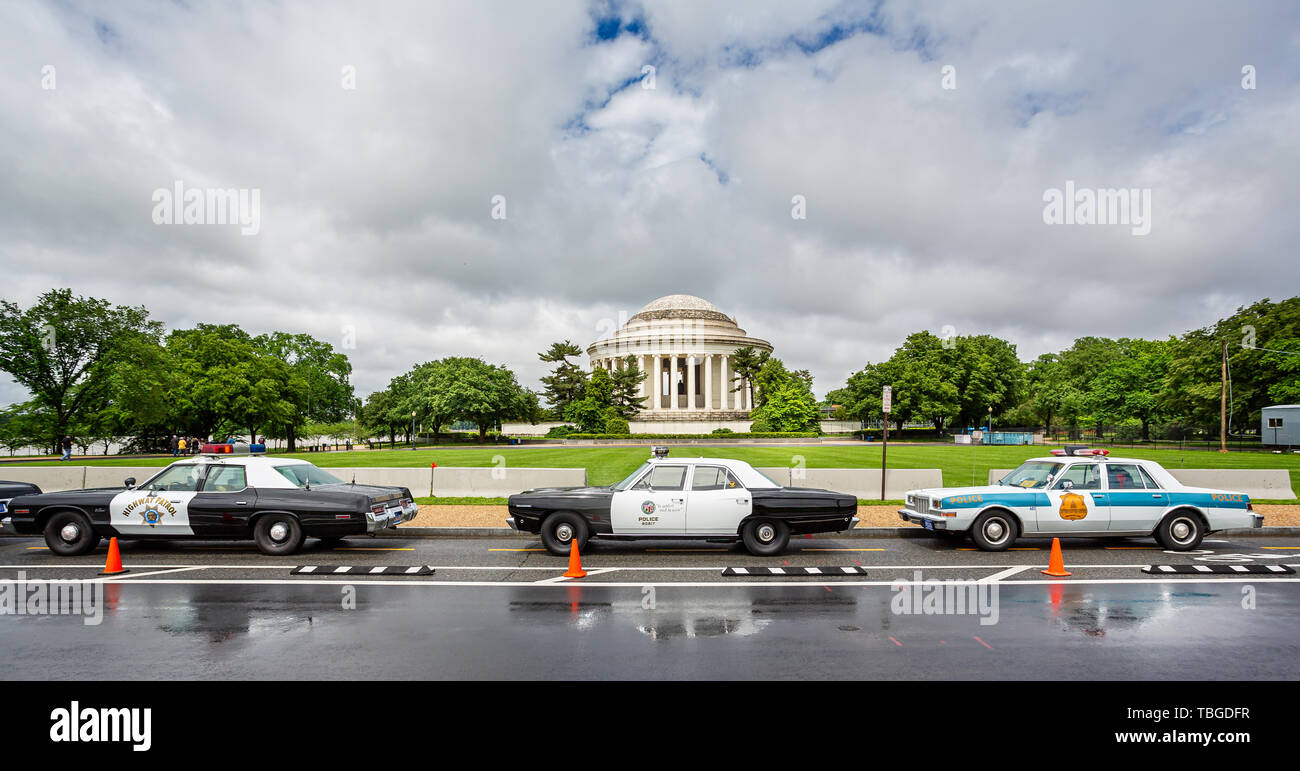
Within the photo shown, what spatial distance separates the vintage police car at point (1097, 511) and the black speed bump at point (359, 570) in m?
8.61

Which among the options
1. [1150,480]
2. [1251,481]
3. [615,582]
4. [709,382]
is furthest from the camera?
[709,382]

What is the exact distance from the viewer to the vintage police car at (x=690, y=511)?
36.1 ft

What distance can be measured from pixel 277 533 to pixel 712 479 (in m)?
7.39

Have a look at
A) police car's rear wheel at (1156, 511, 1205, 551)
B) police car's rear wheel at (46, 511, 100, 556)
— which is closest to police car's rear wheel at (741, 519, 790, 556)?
police car's rear wheel at (1156, 511, 1205, 551)

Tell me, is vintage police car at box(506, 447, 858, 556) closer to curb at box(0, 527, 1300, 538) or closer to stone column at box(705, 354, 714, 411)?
curb at box(0, 527, 1300, 538)

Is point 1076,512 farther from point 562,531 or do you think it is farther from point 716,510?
point 562,531

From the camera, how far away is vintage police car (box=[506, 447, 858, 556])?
1102 cm

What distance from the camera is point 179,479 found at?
38.0 ft

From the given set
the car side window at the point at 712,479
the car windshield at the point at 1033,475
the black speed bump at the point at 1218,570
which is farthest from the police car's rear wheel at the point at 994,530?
the car side window at the point at 712,479

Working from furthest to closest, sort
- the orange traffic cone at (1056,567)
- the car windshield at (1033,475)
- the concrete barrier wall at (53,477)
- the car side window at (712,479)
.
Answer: the concrete barrier wall at (53,477) → the car windshield at (1033,475) → the car side window at (712,479) → the orange traffic cone at (1056,567)

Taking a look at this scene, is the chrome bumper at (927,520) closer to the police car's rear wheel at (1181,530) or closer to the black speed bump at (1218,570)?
the black speed bump at (1218,570)

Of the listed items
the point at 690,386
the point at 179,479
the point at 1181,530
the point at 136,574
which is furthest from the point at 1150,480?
the point at 690,386
